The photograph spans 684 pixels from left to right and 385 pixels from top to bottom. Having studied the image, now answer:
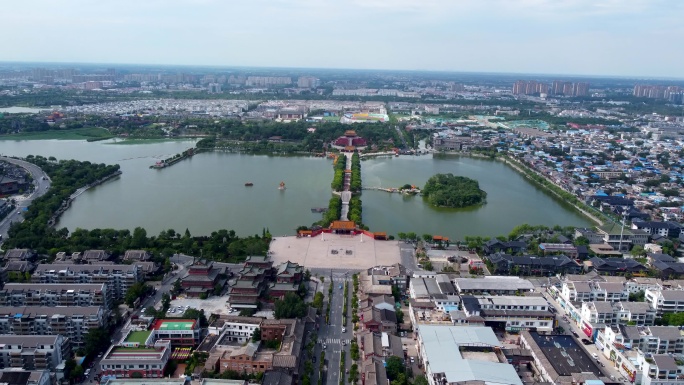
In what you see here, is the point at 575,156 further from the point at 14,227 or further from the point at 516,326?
the point at 14,227

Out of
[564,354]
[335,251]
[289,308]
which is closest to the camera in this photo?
[564,354]

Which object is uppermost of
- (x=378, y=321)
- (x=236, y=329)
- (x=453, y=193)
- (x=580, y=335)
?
(x=453, y=193)

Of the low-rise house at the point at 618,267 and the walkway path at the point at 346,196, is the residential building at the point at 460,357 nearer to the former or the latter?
the low-rise house at the point at 618,267

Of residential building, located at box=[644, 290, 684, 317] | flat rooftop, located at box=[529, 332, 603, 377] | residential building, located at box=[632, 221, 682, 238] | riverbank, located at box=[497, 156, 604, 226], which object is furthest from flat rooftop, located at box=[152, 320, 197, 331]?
riverbank, located at box=[497, 156, 604, 226]

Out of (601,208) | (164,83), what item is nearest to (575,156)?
(601,208)

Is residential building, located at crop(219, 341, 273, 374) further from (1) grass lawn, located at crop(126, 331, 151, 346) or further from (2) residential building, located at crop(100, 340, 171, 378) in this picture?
(1) grass lawn, located at crop(126, 331, 151, 346)

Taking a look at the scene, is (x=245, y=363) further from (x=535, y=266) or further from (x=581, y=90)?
(x=581, y=90)

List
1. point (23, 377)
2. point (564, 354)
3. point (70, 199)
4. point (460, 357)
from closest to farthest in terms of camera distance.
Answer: point (23, 377)
point (460, 357)
point (564, 354)
point (70, 199)

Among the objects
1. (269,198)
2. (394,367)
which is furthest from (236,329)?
(269,198)
